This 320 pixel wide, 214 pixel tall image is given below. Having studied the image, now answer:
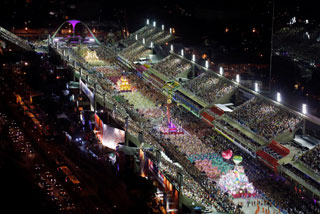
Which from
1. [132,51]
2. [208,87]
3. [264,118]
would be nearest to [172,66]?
[208,87]

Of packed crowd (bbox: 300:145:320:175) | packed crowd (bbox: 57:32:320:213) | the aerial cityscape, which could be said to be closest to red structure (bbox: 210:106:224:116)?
the aerial cityscape

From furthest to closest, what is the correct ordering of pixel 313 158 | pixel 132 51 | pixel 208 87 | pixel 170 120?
1. pixel 132 51
2. pixel 208 87
3. pixel 170 120
4. pixel 313 158

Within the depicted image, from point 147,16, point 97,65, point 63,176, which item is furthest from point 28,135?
point 147,16

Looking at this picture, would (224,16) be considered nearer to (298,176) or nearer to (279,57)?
(279,57)

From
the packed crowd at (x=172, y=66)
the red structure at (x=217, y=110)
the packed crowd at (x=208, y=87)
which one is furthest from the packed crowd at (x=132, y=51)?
the red structure at (x=217, y=110)

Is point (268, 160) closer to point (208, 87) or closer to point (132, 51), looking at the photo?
Answer: point (208, 87)
